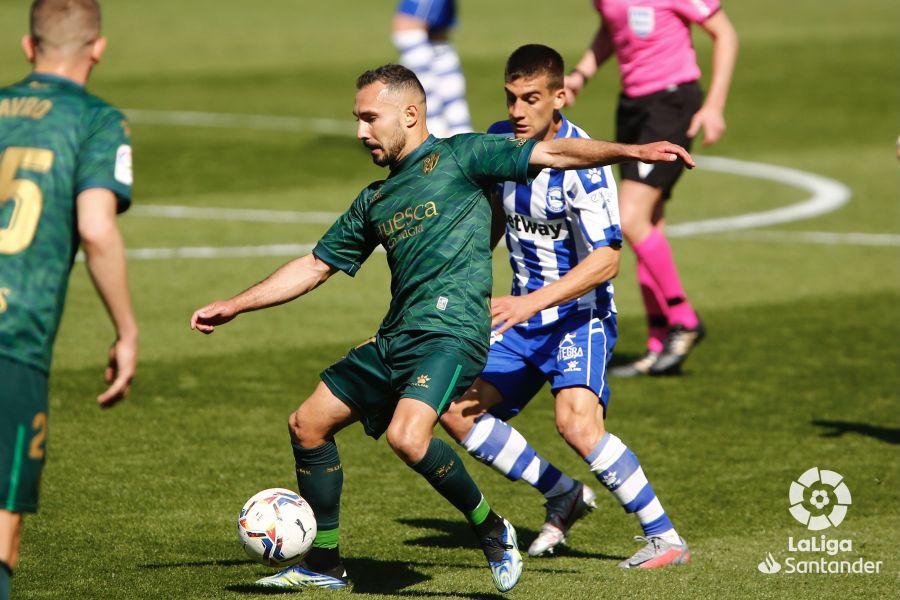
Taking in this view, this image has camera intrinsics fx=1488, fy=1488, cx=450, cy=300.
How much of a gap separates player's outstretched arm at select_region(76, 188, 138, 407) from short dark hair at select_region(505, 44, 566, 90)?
2575 millimetres

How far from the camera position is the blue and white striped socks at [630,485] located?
6.32m

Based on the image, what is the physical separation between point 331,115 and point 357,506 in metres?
15.9

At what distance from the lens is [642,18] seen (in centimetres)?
1011

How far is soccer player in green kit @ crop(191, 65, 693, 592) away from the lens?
224 inches

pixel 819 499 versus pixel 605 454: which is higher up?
pixel 605 454

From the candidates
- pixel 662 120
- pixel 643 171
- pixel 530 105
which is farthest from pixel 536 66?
pixel 662 120

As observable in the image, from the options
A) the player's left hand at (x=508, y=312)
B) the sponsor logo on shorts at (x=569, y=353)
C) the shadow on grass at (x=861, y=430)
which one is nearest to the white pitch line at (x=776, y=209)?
the shadow on grass at (x=861, y=430)

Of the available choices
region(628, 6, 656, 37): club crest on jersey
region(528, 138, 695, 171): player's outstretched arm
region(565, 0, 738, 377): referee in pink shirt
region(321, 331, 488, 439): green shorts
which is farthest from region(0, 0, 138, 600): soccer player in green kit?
region(628, 6, 656, 37): club crest on jersey

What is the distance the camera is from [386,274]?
12.9 m

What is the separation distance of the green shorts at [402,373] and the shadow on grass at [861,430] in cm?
338

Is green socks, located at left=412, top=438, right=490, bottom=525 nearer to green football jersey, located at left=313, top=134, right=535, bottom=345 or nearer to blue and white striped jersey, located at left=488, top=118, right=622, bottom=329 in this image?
green football jersey, located at left=313, top=134, right=535, bottom=345

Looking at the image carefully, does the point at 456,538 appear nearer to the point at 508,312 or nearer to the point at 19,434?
the point at 508,312

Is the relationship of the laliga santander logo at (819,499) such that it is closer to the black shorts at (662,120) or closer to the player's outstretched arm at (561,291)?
the player's outstretched arm at (561,291)

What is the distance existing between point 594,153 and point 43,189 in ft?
6.56
